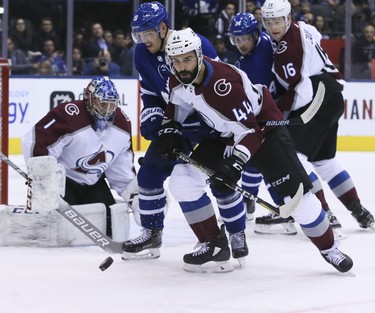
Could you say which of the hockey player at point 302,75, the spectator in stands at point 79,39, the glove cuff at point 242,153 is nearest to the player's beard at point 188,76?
the glove cuff at point 242,153

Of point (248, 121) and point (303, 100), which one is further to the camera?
point (303, 100)

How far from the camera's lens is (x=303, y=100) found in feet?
14.3

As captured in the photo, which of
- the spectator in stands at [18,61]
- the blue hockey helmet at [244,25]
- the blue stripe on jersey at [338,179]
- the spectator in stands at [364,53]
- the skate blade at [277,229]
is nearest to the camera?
the blue hockey helmet at [244,25]

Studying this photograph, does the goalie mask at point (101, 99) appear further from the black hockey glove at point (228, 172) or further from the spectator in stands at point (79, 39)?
the spectator in stands at point (79, 39)

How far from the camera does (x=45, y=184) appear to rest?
3.56 metres

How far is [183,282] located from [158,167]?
1.58ft

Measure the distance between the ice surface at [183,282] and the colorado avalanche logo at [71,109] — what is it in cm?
55

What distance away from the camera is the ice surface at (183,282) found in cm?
309

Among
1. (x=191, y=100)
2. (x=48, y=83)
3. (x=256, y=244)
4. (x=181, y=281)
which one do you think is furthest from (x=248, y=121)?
(x=48, y=83)

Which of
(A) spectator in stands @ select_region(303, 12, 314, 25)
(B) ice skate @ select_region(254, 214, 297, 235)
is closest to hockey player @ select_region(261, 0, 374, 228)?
(B) ice skate @ select_region(254, 214, 297, 235)

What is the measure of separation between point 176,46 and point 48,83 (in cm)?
464

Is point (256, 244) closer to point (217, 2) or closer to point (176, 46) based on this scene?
point (176, 46)

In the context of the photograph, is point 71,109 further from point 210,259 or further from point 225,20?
point 225,20

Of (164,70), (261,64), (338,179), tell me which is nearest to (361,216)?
(338,179)
